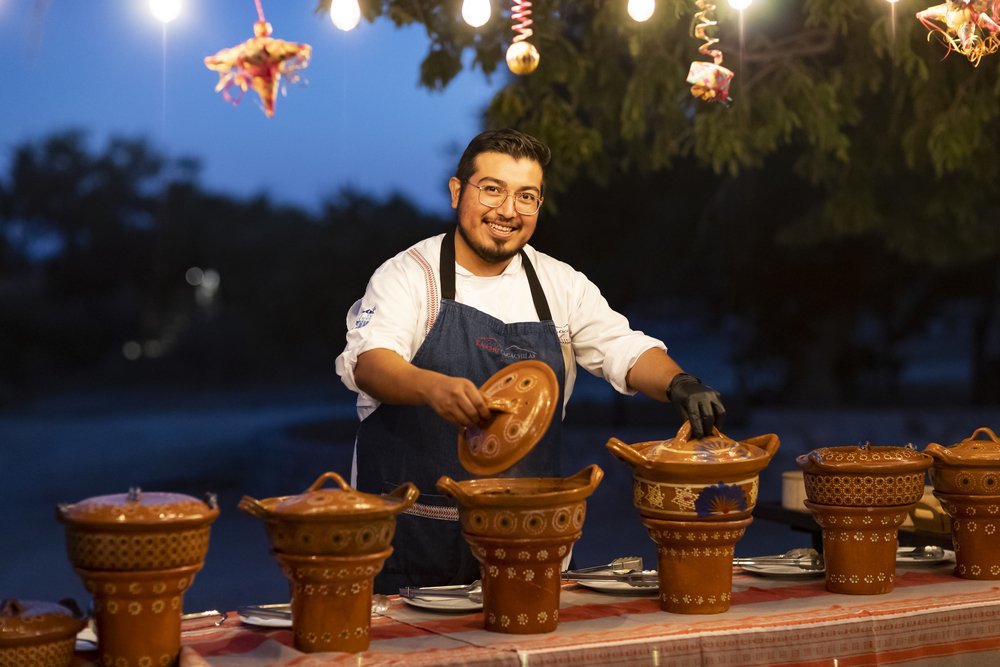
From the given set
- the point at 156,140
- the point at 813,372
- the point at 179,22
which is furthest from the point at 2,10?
the point at 156,140

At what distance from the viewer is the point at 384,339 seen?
2961 millimetres

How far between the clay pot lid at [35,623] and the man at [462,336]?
952 mm

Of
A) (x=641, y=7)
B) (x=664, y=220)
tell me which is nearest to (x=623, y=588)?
(x=641, y=7)

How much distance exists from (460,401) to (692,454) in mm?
446

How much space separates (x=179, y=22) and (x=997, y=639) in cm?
233

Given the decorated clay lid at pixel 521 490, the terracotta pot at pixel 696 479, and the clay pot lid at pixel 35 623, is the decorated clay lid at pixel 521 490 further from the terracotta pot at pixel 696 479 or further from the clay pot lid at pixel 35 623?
the clay pot lid at pixel 35 623

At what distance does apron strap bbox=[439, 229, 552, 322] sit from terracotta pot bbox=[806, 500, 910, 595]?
3.11 feet

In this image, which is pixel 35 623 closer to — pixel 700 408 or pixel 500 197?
pixel 700 408

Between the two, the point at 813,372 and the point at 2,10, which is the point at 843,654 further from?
the point at 813,372

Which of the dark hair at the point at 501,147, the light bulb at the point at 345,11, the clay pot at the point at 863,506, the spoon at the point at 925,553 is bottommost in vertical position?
the spoon at the point at 925,553

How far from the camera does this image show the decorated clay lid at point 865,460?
260cm

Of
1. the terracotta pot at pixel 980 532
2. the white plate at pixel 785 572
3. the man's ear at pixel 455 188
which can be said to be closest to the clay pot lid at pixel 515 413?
the white plate at pixel 785 572

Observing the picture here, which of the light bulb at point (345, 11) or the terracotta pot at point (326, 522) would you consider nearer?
the terracotta pot at point (326, 522)

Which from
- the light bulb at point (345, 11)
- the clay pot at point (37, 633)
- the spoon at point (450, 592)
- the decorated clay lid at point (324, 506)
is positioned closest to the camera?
the clay pot at point (37, 633)
